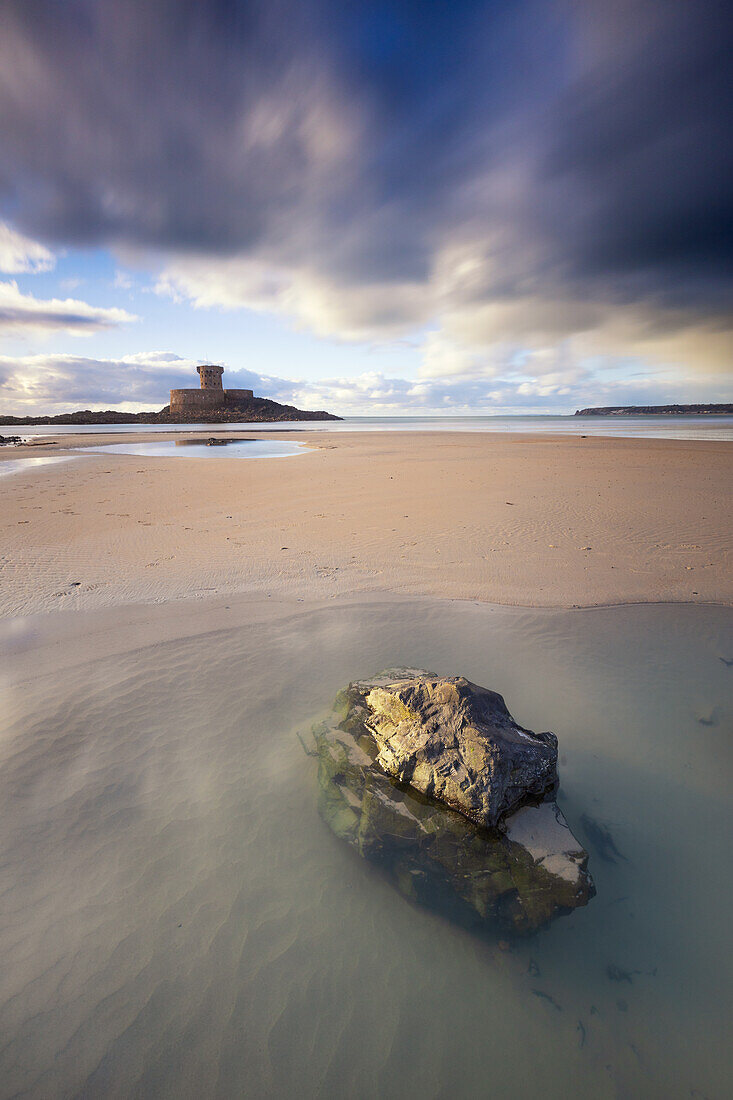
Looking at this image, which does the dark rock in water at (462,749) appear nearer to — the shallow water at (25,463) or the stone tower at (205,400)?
the shallow water at (25,463)

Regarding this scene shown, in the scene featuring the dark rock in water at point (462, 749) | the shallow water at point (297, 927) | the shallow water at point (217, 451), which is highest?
the shallow water at point (217, 451)

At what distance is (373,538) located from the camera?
20.5 feet

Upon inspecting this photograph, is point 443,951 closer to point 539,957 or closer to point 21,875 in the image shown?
point 539,957

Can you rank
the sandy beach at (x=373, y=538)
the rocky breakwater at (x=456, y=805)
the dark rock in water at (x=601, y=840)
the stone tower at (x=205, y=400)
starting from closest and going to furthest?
the rocky breakwater at (x=456, y=805) → the dark rock in water at (x=601, y=840) → the sandy beach at (x=373, y=538) → the stone tower at (x=205, y=400)

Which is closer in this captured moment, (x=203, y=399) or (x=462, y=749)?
(x=462, y=749)

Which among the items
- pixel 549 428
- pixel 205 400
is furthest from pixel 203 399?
pixel 549 428

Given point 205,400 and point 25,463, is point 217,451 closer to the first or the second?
point 25,463

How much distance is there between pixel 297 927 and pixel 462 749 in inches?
37.9

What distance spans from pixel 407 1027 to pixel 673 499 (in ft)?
30.7

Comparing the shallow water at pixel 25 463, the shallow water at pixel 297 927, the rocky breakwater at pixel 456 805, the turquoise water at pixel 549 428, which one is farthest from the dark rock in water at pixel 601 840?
the turquoise water at pixel 549 428

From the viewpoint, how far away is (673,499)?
27.9 ft

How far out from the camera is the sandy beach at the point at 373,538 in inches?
183

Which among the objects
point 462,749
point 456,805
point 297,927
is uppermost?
point 462,749

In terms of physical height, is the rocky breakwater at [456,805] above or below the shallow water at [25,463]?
below
